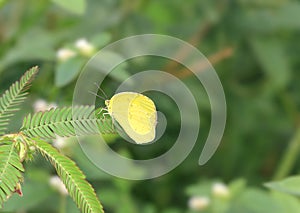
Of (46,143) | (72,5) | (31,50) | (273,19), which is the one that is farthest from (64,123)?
(273,19)

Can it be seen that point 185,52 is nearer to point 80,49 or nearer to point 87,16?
point 87,16

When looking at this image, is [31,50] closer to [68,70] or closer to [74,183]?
[68,70]

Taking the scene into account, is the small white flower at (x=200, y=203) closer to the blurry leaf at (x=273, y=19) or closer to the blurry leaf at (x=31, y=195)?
the blurry leaf at (x=31, y=195)

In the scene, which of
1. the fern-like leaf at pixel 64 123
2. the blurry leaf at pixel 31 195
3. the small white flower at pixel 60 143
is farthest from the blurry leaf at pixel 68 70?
the fern-like leaf at pixel 64 123

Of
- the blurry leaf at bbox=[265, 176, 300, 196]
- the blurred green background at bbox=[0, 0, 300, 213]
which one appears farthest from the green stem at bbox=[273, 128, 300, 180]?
the blurry leaf at bbox=[265, 176, 300, 196]

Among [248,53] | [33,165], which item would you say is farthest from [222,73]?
[33,165]
